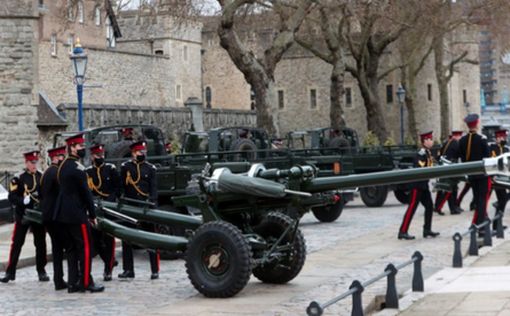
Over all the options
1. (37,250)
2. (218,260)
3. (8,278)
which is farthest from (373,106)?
(218,260)

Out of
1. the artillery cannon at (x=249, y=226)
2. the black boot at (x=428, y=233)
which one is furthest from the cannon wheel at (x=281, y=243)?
the black boot at (x=428, y=233)

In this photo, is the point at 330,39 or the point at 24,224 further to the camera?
the point at 330,39

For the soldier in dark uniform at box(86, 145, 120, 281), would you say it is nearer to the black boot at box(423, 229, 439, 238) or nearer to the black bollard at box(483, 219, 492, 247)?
the black bollard at box(483, 219, 492, 247)

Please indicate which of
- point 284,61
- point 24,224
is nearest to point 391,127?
point 284,61

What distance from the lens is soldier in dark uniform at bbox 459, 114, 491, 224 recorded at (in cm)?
1842

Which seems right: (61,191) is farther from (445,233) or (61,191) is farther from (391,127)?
(391,127)

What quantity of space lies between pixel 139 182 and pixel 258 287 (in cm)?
274

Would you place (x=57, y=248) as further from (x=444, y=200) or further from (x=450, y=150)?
(x=444, y=200)

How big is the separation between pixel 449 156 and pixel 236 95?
7390 centimetres

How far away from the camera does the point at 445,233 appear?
21016 mm

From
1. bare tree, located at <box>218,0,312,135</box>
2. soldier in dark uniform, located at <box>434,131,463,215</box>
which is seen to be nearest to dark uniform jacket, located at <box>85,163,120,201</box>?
soldier in dark uniform, located at <box>434,131,463,215</box>

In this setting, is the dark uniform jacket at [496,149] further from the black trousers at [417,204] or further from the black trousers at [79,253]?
the black trousers at [79,253]

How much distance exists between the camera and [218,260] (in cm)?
1312

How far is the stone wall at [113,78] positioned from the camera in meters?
68.2
